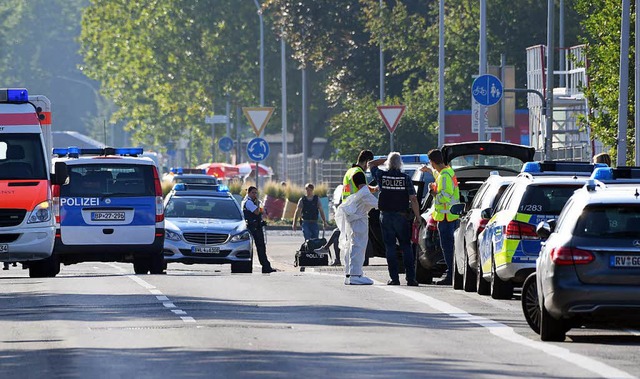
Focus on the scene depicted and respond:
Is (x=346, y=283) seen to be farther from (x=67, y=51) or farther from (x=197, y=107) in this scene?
(x=67, y=51)

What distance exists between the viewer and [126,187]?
100 ft

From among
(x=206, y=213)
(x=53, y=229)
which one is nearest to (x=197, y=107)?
(x=206, y=213)

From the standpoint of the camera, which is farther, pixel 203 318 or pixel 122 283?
pixel 122 283

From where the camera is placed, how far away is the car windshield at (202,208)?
114 feet

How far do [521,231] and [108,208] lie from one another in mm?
10613

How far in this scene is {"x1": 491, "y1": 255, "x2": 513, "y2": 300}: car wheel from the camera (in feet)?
73.2

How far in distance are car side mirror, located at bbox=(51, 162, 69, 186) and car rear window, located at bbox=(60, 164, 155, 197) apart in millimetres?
2400

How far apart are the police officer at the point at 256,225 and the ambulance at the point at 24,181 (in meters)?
8.41

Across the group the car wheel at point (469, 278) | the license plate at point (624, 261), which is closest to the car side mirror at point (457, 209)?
the car wheel at point (469, 278)

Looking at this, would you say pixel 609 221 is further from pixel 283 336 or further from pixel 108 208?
pixel 108 208

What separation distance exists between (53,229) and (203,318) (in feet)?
29.3

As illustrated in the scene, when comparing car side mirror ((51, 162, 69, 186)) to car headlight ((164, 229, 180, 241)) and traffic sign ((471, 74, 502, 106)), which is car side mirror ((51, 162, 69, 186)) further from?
traffic sign ((471, 74, 502, 106))

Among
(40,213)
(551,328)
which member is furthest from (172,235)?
(551,328)

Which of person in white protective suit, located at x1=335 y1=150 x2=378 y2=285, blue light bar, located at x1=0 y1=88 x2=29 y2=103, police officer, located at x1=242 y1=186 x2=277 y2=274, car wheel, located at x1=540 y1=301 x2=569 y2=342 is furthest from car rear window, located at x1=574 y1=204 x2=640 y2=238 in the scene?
police officer, located at x1=242 y1=186 x2=277 y2=274
